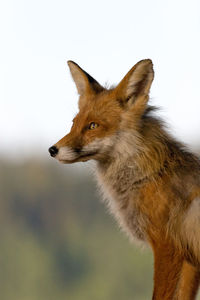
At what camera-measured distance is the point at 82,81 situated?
28.8 ft

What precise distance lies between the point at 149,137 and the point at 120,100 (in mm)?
590

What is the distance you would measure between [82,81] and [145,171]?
1.56 metres

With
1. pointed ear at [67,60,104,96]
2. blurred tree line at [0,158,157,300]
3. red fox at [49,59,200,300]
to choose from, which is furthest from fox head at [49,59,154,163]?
blurred tree line at [0,158,157,300]

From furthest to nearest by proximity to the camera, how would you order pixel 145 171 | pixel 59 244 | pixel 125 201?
pixel 59 244, pixel 125 201, pixel 145 171

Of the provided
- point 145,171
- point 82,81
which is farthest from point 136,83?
point 145,171

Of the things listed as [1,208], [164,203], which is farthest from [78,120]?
[1,208]

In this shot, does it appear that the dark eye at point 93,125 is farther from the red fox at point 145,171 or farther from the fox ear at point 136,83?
the fox ear at point 136,83

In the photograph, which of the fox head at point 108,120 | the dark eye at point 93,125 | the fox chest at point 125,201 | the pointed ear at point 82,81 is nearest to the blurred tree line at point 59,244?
the pointed ear at point 82,81

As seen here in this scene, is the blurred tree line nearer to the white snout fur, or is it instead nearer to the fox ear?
the fox ear

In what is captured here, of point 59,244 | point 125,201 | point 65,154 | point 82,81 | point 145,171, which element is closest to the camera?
point 65,154

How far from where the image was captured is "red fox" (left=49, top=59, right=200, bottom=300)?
7781 mm

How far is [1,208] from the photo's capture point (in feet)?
339

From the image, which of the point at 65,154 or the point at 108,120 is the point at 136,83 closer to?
the point at 108,120

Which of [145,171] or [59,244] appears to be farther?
[59,244]
